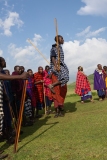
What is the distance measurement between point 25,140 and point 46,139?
548mm

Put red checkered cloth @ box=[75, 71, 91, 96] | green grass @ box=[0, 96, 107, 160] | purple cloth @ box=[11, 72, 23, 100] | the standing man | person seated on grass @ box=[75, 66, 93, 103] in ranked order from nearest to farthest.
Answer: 1. green grass @ box=[0, 96, 107, 160]
2. purple cloth @ box=[11, 72, 23, 100]
3. the standing man
4. person seated on grass @ box=[75, 66, 93, 103]
5. red checkered cloth @ box=[75, 71, 91, 96]

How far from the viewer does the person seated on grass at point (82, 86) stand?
14035mm

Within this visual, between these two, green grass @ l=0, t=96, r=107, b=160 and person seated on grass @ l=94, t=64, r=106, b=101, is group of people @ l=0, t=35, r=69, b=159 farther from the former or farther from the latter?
person seated on grass @ l=94, t=64, r=106, b=101

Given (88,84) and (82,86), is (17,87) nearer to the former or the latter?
(82,86)

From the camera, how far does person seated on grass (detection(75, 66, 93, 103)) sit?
14035mm

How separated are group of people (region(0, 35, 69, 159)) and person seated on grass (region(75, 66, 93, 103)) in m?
2.94

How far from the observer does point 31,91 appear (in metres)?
10.0

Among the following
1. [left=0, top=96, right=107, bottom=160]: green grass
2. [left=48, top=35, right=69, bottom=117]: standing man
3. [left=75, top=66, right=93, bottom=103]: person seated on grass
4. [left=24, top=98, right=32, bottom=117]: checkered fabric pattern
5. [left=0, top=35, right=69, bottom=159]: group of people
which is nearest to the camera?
[left=0, top=96, right=107, bottom=160]: green grass

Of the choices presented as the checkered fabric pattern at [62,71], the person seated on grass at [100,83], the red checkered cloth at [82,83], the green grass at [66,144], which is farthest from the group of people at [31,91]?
the person seated on grass at [100,83]

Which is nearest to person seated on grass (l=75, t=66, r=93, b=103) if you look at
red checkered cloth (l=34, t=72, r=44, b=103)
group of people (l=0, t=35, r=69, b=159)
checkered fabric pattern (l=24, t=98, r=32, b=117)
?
group of people (l=0, t=35, r=69, b=159)

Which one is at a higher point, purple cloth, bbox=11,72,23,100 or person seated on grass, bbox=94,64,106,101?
person seated on grass, bbox=94,64,106,101

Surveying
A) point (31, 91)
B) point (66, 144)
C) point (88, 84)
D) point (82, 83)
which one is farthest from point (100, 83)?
point (66, 144)

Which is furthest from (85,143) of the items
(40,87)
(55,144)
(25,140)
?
(40,87)

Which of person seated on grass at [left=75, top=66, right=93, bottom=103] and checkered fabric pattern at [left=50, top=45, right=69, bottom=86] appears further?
person seated on grass at [left=75, top=66, right=93, bottom=103]
